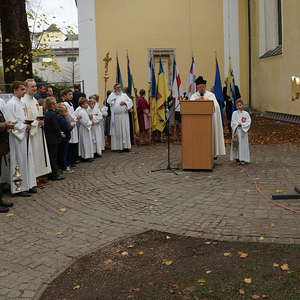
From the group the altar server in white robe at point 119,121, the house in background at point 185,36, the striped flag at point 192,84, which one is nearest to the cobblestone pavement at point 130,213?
the altar server in white robe at point 119,121

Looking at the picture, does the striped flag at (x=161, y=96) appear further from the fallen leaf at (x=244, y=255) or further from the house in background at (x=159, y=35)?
the fallen leaf at (x=244, y=255)

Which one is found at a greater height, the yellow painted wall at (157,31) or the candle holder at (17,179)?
the yellow painted wall at (157,31)

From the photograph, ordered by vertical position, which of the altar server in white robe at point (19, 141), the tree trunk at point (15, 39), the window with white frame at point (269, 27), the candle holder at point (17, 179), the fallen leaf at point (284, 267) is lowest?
the fallen leaf at point (284, 267)

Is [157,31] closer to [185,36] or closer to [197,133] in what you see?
[185,36]

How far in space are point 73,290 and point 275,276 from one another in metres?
2.01

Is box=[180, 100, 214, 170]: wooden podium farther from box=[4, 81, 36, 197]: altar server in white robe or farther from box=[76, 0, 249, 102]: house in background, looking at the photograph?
box=[76, 0, 249, 102]: house in background

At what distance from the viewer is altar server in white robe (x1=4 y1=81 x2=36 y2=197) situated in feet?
24.9

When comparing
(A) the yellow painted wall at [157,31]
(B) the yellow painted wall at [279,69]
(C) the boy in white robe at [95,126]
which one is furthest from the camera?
(A) the yellow painted wall at [157,31]

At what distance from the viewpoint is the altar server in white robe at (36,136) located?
27.2 feet

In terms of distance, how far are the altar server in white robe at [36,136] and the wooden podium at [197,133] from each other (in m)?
3.16

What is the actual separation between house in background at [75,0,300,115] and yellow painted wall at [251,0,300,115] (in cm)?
6

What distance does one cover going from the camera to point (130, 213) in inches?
252

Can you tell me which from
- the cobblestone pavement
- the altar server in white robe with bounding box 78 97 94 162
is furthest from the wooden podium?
the altar server in white robe with bounding box 78 97 94 162

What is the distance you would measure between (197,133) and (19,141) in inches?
157
